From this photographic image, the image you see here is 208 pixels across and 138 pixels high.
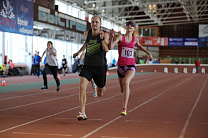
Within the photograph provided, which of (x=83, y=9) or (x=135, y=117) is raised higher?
(x=83, y=9)

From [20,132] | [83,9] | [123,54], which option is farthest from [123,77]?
[83,9]

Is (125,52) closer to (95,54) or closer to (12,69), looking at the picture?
(95,54)

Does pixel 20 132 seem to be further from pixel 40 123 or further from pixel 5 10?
pixel 5 10

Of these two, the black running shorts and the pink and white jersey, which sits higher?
the pink and white jersey

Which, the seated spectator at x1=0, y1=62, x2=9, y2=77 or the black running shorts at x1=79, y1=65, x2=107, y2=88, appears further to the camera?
the seated spectator at x1=0, y1=62, x2=9, y2=77

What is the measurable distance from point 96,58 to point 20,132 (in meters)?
2.15

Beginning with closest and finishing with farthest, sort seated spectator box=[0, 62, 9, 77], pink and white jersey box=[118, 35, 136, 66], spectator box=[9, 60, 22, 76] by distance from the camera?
pink and white jersey box=[118, 35, 136, 66] → seated spectator box=[0, 62, 9, 77] → spectator box=[9, 60, 22, 76]

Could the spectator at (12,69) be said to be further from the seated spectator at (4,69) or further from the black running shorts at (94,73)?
the black running shorts at (94,73)

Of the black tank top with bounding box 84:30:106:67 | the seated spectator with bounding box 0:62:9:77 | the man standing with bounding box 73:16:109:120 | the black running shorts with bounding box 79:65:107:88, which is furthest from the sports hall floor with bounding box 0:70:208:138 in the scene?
the seated spectator with bounding box 0:62:9:77

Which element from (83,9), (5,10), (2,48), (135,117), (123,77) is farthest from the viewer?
(83,9)

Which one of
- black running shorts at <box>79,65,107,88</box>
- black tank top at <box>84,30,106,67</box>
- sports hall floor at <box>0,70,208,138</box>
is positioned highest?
black tank top at <box>84,30,106,67</box>

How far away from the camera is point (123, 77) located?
833 cm

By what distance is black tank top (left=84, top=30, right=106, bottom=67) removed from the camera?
714cm

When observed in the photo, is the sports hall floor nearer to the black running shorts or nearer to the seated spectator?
the black running shorts
